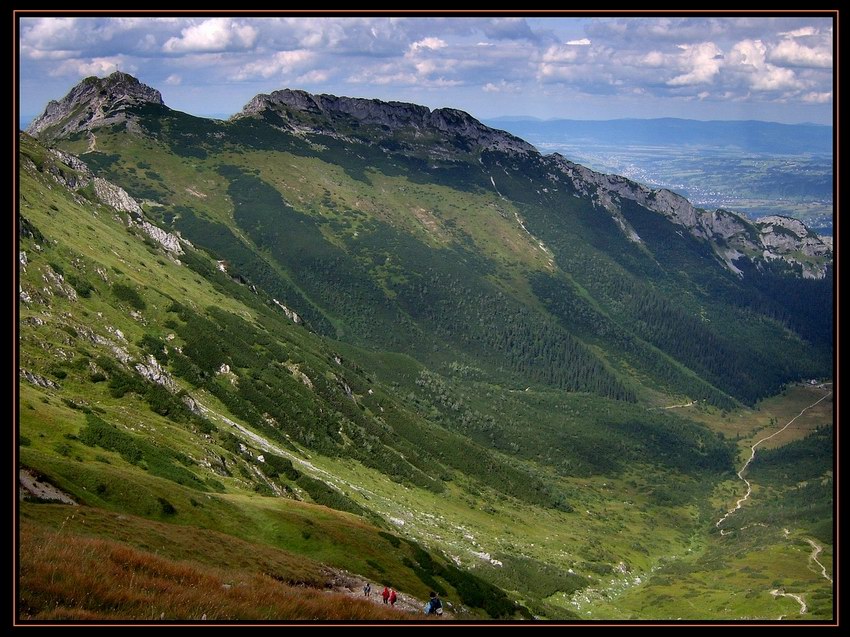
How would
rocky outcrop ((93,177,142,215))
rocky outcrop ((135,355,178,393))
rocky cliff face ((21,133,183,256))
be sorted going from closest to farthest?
rocky outcrop ((135,355,178,393))
rocky cliff face ((21,133,183,256))
rocky outcrop ((93,177,142,215))

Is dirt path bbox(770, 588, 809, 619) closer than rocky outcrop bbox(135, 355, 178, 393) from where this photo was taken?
No

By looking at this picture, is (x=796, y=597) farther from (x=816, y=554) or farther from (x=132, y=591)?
(x=132, y=591)

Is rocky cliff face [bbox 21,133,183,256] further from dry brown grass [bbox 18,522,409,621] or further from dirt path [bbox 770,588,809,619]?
dirt path [bbox 770,588,809,619]

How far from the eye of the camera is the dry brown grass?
20109mm

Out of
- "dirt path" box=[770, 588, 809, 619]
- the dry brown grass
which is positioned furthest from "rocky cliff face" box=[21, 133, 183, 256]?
"dirt path" box=[770, 588, 809, 619]

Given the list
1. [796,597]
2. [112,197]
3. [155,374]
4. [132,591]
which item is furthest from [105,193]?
[796,597]

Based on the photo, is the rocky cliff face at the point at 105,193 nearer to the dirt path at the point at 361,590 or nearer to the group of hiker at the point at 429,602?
the dirt path at the point at 361,590

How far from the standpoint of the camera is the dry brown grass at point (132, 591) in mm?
20109

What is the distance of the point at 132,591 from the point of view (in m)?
21.7

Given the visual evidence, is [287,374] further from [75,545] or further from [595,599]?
[75,545]

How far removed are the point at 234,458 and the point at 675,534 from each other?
162085 mm

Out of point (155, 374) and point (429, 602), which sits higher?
point (155, 374)

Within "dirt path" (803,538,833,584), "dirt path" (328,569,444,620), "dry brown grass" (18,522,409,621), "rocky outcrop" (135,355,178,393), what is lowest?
"dirt path" (803,538,833,584)
